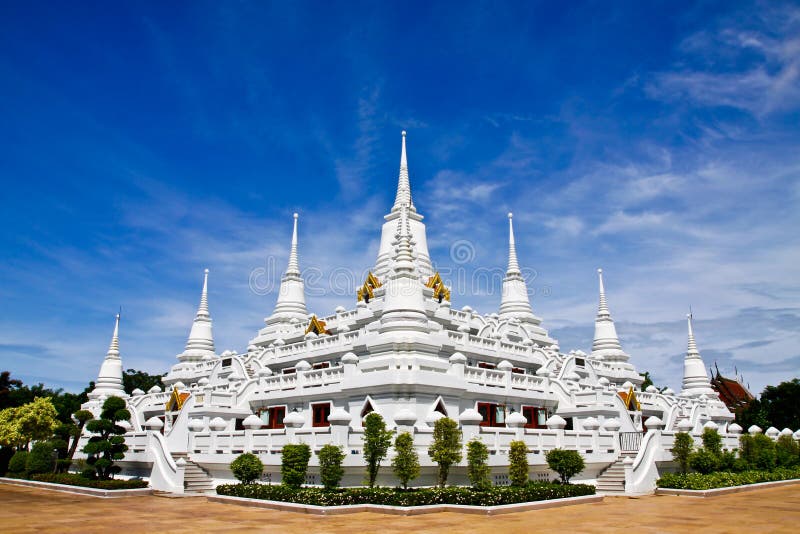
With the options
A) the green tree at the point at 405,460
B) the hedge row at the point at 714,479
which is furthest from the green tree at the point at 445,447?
the hedge row at the point at 714,479

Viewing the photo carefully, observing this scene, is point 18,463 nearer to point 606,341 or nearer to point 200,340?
point 200,340

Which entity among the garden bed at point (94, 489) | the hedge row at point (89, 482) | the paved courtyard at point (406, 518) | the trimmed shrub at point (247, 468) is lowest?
the paved courtyard at point (406, 518)

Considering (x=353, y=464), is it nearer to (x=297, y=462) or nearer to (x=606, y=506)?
(x=297, y=462)

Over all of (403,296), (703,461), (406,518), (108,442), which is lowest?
(406,518)

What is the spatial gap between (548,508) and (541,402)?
529 inches

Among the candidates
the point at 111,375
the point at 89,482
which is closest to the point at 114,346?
the point at 111,375

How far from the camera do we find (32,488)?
32656 mm

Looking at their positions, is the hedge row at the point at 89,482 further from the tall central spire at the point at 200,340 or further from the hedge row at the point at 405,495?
the tall central spire at the point at 200,340

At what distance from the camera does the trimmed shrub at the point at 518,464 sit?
25.5m

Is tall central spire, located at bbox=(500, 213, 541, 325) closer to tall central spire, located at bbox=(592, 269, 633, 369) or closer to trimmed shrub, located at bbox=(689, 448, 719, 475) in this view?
tall central spire, located at bbox=(592, 269, 633, 369)

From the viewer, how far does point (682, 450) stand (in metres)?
30.6

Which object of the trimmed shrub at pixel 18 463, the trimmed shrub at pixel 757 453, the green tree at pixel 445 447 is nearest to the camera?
the green tree at pixel 445 447

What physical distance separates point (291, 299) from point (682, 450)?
3412 cm

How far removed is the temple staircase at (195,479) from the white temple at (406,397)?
0.15 ft
